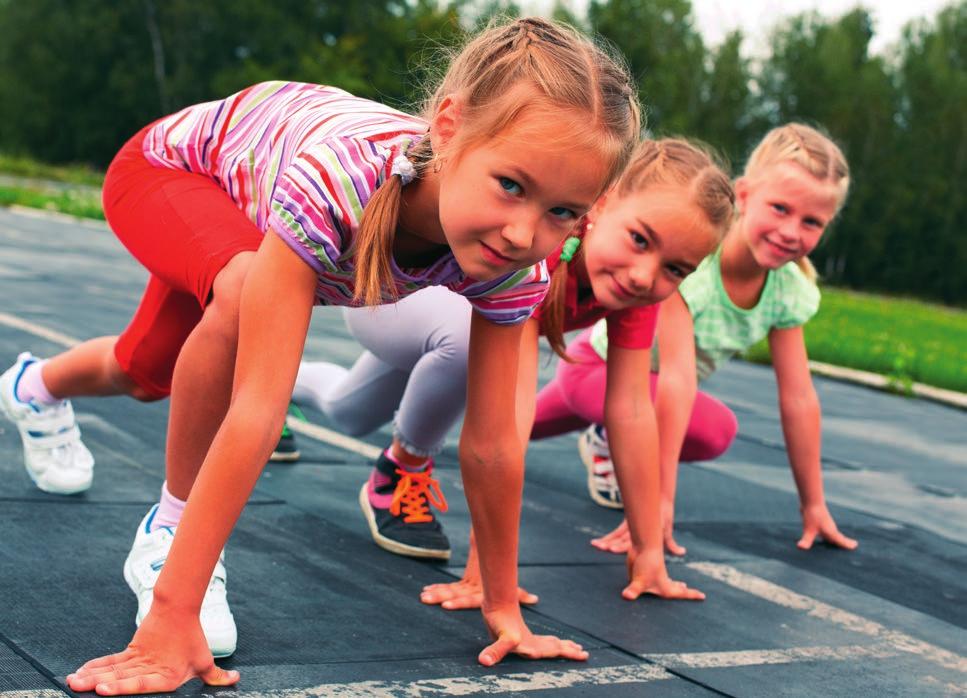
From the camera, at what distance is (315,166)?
2256 millimetres

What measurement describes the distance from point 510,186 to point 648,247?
1.15 metres

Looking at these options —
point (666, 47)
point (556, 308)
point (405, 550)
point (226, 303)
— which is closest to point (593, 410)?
point (556, 308)

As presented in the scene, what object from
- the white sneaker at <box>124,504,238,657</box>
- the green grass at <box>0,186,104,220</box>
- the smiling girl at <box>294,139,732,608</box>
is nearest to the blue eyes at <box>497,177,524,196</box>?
the white sneaker at <box>124,504,238,657</box>

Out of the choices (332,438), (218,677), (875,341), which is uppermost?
(218,677)

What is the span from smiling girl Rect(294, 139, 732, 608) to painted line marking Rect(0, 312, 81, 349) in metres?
2.71

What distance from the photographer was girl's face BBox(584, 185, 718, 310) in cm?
318

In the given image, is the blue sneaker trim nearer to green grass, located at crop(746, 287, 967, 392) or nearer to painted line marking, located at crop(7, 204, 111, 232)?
green grass, located at crop(746, 287, 967, 392)

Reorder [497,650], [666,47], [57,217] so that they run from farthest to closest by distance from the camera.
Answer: [666,47] < [57,217] < [497,650]

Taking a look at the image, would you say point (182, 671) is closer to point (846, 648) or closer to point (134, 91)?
point (846, 648)

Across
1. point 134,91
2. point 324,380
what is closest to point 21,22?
point 134,91

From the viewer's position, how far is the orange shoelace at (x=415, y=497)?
133 inches

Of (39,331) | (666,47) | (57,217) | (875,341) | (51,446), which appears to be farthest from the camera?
(666,47)

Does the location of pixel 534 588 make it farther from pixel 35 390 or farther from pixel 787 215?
pixel 787 215

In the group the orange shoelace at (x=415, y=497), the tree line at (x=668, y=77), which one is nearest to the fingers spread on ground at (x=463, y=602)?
the orange shoelace at (x=415, y=497)
